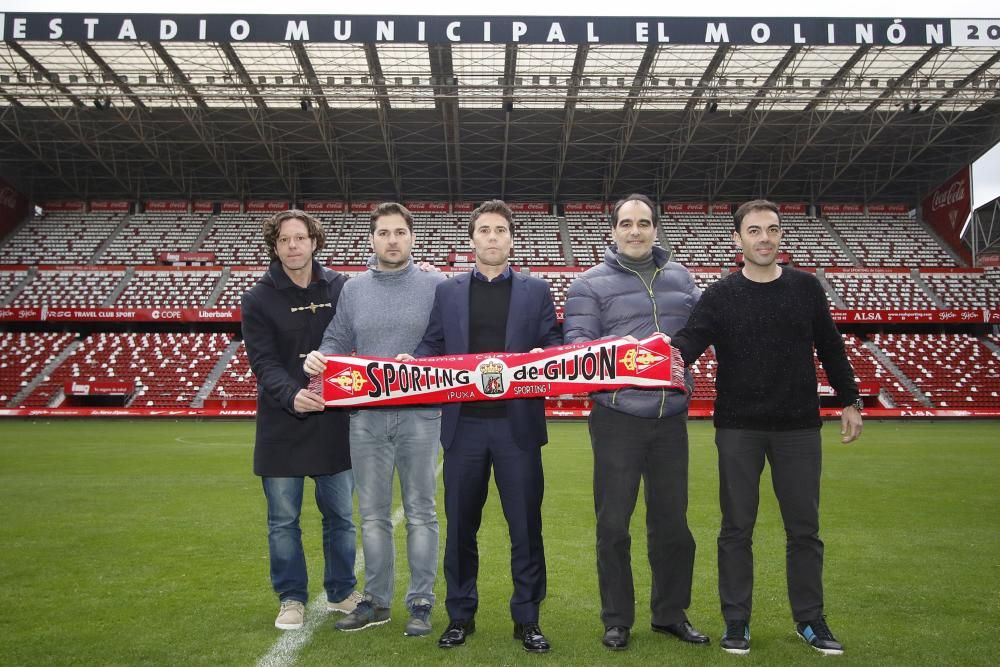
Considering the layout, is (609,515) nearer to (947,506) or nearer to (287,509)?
(287,509)

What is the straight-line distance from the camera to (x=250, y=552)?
18.6ft

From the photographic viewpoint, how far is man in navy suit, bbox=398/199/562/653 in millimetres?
3824

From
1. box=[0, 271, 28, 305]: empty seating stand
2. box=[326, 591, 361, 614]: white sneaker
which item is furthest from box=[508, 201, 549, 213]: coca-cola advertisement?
box=[326, 591, 361, 614]: white sneaker

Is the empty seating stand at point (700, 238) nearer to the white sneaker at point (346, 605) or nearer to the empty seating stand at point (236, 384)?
the empty seating stand at point (236, 384)

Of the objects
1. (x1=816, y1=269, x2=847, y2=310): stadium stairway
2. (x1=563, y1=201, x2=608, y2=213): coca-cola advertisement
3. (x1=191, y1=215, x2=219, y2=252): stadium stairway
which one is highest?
(x1=563, y1=201, x2=608, y2=213): coca-cola advertisement

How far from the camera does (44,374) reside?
27.6 metres

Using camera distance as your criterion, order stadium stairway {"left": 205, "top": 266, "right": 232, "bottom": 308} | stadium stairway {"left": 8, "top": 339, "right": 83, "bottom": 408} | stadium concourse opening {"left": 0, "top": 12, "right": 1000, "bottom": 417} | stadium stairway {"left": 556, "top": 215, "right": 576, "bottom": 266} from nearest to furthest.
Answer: stadium concourse opening {"left": 0, "top": 12, "right": 1000, "bottom": 417} → stadium stairway {"left": 8, "top": 339, "right": 83, "bottom": 408} → stadium stairway {"left": 205, "top": 266, "right": 232, "bottom": 308} → stadium stairway {"left": 556, "top": 215, "right": 576, "bottom": 266}

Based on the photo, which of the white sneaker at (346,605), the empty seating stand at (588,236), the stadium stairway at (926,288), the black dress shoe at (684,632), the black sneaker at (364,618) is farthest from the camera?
the empty seating stand at (588,236)

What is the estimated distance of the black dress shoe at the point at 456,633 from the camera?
3.64 meters

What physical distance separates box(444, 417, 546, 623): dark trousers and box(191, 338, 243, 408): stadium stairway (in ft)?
80.8

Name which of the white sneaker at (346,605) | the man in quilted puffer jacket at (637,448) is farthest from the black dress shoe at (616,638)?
the white sneaker at (346,605)

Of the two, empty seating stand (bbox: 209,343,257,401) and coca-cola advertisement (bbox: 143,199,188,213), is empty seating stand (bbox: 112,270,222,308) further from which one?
coca-cola advertisement (bbox: 143,199,188,213)

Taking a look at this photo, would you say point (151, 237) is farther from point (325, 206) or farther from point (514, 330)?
point (514, 330)

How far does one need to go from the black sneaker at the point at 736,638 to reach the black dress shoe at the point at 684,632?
4.1 inches
